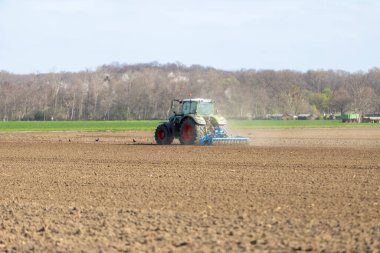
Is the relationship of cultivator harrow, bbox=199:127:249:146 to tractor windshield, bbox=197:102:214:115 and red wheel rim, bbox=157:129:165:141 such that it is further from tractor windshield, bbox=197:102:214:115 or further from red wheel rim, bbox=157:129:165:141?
red wheel rim, bbox=157:129:165:141

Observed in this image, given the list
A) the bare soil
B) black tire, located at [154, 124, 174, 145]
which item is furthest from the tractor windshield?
the bare soil

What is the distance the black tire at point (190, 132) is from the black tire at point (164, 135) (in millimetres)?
909

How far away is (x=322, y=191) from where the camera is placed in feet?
51.4

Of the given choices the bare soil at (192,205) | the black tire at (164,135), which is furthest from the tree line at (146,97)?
the bare soil at (192,205)

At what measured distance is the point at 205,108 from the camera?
106ft

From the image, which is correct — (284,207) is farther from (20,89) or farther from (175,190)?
(20,89)

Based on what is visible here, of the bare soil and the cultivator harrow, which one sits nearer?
the bare soil

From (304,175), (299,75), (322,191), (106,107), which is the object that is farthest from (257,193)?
(299,75)

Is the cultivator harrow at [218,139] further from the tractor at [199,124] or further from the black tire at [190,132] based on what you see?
the black tire at [190,132]

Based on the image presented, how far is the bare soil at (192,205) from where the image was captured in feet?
35.4

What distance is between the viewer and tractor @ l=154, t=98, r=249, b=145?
31547mm

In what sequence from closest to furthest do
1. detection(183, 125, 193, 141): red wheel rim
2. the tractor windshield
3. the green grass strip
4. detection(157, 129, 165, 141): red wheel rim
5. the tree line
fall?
detection(183, 125, 193, 141): red wheel rim, the tractor windshield, detection(157, 129, 165, 141): red wheel rim, the green grass strip, the tree line

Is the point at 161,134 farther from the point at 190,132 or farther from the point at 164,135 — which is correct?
the point at 190,132

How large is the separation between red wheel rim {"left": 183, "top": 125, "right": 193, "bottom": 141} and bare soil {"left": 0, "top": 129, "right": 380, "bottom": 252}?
7177 mm
